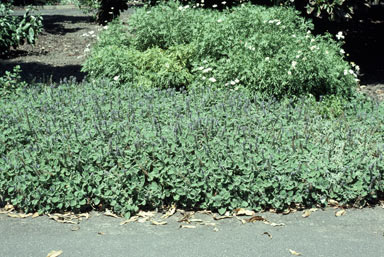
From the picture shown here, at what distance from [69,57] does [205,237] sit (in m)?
7.51

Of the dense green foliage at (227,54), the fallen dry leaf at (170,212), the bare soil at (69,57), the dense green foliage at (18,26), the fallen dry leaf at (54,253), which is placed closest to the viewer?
the fallen dry leaf at (54,253)

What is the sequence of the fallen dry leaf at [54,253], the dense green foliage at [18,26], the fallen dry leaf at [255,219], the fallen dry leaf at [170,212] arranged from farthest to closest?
the dense green foliage at [18,26] < the fallen dry leaf at [170,212] < the fallen dry leaf at [255,219] < the fallen dry leaf at [54,253]

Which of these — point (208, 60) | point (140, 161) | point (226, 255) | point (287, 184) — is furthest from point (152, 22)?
point (226, 255)

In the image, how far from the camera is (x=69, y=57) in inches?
409

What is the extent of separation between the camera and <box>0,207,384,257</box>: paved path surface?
141 inches

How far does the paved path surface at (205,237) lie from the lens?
11.7 ft

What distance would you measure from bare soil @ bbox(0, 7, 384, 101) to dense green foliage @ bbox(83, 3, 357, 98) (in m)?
0.86

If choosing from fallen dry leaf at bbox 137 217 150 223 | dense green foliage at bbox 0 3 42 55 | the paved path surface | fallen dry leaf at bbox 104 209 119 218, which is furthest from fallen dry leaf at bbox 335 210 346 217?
dense green foliage at bbox 0 3 42 55

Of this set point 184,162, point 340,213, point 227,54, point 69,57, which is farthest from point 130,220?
point 69,57

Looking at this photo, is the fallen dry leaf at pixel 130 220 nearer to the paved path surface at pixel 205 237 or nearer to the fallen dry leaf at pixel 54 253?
the paved path surface at pixel 205 237

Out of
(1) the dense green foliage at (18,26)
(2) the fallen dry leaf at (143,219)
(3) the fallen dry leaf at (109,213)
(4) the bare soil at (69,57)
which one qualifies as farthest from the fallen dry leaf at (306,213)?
(1) the dense green foliage at (18,26)

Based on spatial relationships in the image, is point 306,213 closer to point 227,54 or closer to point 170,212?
point 170,212

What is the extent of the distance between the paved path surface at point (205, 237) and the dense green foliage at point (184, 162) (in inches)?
6.6

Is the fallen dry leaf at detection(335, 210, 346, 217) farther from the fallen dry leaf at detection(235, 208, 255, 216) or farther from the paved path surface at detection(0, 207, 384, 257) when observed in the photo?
the fallen dry leaf at detection(235, 208, 255, 216)
